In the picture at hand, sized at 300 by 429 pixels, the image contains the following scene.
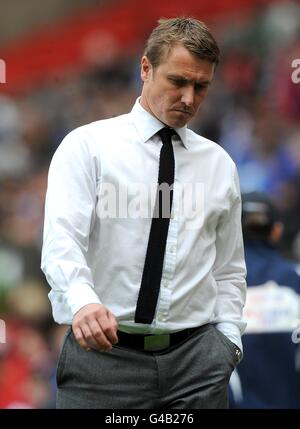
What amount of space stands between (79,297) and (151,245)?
37cm

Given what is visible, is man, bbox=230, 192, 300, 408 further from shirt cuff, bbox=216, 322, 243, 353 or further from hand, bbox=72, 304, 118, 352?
hand, bbox=72, 304, 118, 352

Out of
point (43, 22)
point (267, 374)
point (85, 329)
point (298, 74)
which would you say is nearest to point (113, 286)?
point (85, 329)

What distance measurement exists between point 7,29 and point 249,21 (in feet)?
8.52

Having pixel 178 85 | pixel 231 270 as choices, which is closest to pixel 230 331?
pixel 231 270

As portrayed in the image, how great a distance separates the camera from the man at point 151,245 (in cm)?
306

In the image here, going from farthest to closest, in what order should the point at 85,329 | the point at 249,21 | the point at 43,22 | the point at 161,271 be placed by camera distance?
the point at 43,22, the point at 249,21, the point at 161,271, the point at 85,329

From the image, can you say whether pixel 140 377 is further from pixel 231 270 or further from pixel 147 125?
pixel 147 125

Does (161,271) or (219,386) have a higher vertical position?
(161,271)

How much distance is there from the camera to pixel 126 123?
3.30 metres

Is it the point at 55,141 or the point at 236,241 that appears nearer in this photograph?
the point at 236,241

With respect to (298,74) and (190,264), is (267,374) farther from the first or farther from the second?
(298,74)

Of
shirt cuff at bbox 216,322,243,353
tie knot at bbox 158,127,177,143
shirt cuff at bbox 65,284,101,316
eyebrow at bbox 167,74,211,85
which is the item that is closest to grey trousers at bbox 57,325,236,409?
shirt cuff at bbox 216,322,243,353

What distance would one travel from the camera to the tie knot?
3.28 m

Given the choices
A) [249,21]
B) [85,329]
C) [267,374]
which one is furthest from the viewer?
[249,21]
